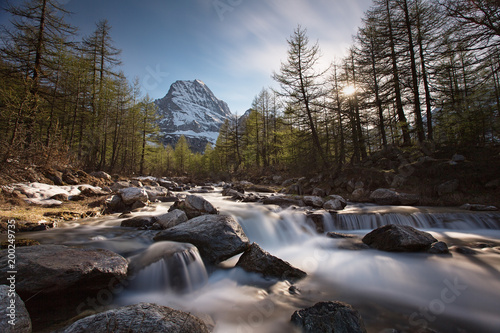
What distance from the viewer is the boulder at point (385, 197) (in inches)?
366

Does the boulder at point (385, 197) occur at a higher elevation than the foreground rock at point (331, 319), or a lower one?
higher

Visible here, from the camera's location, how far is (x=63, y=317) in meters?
2.45

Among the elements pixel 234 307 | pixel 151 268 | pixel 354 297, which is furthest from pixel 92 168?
pixel 354 297

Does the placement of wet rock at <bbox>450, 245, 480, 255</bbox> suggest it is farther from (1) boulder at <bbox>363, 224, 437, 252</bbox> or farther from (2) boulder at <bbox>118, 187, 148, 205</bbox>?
(2) boulder at <bbox>118, 187, 148, 205</bbox>

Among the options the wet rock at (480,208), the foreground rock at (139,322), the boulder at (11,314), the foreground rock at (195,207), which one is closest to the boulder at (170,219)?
the foreground rock at (195,207)

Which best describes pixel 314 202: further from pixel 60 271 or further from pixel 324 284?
pixel 60 271

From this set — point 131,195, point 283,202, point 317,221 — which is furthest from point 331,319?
point 131,195

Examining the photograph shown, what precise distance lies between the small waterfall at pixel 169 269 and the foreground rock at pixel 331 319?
2.07 metres

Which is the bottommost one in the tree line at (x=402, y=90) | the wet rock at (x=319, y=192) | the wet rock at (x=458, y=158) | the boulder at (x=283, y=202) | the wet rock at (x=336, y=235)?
the wet rock at (x=336, y=235)

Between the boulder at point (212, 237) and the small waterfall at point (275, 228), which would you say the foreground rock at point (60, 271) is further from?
the small waterfall at point (275, 228)

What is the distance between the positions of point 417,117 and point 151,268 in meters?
15.9

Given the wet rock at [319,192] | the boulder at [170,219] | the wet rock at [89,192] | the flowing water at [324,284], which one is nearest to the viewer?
the flowing water at [324,284]

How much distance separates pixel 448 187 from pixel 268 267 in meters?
9.46

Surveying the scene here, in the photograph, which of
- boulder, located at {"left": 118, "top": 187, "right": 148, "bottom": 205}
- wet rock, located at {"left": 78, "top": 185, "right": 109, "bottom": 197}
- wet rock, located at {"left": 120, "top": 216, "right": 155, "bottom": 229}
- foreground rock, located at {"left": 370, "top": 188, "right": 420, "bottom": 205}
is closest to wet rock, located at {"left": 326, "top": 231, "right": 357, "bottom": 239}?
foreground rock, located at {"left": 370, "top": 188, "right": 420, "bottom": 205}
